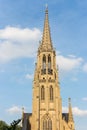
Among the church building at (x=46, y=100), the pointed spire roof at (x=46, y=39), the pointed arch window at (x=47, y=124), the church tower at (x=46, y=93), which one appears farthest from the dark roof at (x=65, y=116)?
the pointed spire roof at (x=46, y=39)

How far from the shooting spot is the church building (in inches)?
3280

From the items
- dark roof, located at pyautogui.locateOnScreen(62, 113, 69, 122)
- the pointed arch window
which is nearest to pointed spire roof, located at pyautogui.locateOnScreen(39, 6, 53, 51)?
dark roof, located at pyautogui.locateOnScreen(62, 113, 69, 122)

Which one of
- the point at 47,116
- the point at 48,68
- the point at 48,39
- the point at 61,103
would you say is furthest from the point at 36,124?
the point at 48,39

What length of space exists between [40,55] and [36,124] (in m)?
18.5

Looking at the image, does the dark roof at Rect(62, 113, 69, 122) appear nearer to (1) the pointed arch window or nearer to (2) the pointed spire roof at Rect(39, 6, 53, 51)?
(1) the pointed arch window

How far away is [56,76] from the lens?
8775 centimetres

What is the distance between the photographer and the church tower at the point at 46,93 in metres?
83.2

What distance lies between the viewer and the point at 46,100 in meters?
85.1

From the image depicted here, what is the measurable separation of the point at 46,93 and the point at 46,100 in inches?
69.2

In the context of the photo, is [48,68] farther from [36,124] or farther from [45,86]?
[36,124]

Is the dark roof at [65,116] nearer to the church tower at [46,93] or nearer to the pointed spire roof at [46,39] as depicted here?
the church tower at [46,93]

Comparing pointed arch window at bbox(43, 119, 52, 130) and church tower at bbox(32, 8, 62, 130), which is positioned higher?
church tower at bbox(32, 8, 62, 130)

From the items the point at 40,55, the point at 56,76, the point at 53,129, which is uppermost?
the point at 40,55

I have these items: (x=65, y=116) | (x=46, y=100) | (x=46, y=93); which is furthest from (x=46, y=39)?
(x=65, y=116)
